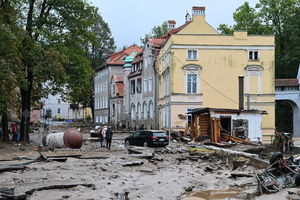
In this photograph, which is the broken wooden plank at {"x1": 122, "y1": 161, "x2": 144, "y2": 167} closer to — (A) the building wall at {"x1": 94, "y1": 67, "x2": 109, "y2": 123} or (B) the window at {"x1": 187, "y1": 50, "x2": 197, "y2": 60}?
(B) the window at {"x1": 187, "y1": 50, "x2": 197, "y2": 60}

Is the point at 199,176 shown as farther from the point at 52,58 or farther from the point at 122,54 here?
the point at 122,54

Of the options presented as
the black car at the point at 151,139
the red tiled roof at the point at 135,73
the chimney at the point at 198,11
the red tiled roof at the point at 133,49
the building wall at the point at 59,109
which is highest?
the red tiled roof at the point at 133,49

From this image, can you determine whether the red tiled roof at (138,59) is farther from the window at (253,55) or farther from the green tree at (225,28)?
the window at (253,55)

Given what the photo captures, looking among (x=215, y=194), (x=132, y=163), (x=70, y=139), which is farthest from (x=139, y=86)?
(x=215, y=194)

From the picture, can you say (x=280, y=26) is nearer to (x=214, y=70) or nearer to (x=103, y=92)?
(x=214, y=70)

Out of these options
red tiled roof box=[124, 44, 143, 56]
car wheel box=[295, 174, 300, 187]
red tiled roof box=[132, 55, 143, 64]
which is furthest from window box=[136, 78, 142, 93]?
car wheel box=[295, 174, 300, 187]

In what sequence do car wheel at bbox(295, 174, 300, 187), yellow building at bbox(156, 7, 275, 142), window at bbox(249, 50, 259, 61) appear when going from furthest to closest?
window at bbox(249, 50, 259, 61)
yellow building at bbox(156, 7, 275, 142)
car wheel at bbox(295, 174, 300, 187)

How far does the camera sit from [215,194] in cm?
1742

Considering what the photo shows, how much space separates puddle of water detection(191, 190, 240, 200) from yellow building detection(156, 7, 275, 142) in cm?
3446

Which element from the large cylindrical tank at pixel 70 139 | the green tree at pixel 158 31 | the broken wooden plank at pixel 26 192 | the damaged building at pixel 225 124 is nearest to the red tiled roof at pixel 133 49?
the green tree at pixel 158 31

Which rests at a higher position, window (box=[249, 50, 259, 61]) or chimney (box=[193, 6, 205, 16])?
chimney (box=[193, 6, 205, 16])

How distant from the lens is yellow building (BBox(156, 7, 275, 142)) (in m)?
52.8

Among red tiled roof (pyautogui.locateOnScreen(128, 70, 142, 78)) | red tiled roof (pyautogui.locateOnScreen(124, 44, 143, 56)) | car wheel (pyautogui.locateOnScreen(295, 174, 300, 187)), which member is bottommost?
car wheel (pyautogui.locateOnScreen(295, 174, 300, 187))

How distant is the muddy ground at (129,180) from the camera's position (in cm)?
1606
